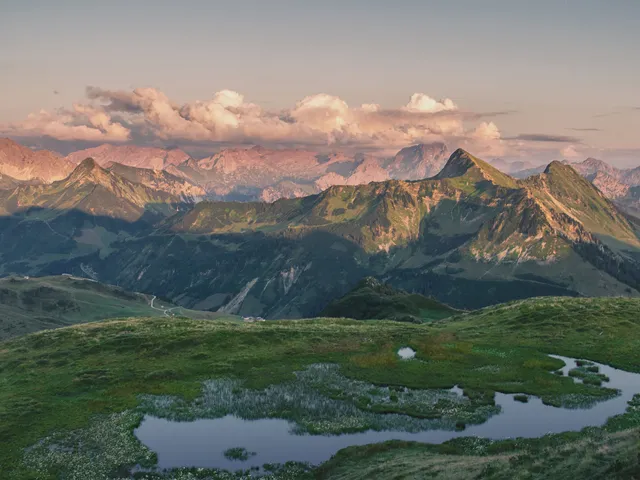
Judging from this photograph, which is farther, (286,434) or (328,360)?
(328,360)

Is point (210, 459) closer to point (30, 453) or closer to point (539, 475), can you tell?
point (30, 453)

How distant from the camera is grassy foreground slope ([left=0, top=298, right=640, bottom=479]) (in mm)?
41938

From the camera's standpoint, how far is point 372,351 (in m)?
73.9

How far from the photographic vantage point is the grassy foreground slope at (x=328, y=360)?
41938 millimetres

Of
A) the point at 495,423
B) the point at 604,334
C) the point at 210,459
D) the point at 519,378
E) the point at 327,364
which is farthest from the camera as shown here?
the point at 604,334

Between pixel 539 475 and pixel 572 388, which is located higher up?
pixel 539 475

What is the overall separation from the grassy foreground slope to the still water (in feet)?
8.17

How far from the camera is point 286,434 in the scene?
4628cm

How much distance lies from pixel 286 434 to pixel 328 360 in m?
24.3

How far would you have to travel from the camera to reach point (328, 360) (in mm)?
70188

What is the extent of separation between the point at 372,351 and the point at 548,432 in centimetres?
3333

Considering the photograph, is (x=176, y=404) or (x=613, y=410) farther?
(x=176, y=404)

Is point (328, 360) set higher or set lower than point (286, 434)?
lower

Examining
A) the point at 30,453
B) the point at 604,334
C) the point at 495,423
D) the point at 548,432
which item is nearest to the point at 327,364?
the point at 495,423
